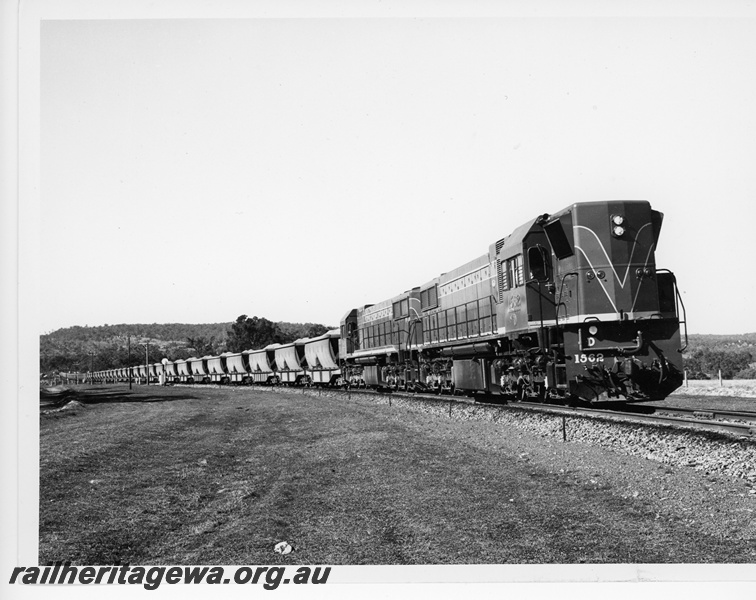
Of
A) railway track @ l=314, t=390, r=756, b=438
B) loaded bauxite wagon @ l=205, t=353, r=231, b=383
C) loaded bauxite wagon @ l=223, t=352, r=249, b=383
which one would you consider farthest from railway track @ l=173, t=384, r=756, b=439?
loaded bauxite wagon @ l=205, t=353, r=231, b=383

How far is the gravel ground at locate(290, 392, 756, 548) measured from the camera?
6.52 m

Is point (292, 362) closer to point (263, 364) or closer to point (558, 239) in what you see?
point (263, 364)

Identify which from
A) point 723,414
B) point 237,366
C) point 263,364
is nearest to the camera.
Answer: point 723,414

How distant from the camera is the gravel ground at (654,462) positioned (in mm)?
6520

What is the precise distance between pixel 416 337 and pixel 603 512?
550 inches

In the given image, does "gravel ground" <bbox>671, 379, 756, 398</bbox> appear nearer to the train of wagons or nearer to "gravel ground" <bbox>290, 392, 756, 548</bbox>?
the train of wagons

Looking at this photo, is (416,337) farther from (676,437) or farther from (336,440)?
(676,437)

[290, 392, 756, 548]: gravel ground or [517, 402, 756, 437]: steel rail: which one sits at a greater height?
[517, 402, 756, 437]: steel rail

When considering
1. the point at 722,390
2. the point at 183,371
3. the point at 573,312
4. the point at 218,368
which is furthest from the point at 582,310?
the point at 183,371

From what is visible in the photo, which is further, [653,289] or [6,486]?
[653,289]

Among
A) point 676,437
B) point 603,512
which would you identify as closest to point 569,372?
point 676,437

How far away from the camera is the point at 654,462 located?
27.1 feet

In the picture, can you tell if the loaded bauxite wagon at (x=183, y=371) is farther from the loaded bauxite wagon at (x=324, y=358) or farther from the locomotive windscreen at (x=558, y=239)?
the locomotive windscreen at (x=558, y=239)

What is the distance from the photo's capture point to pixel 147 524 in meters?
6.91
